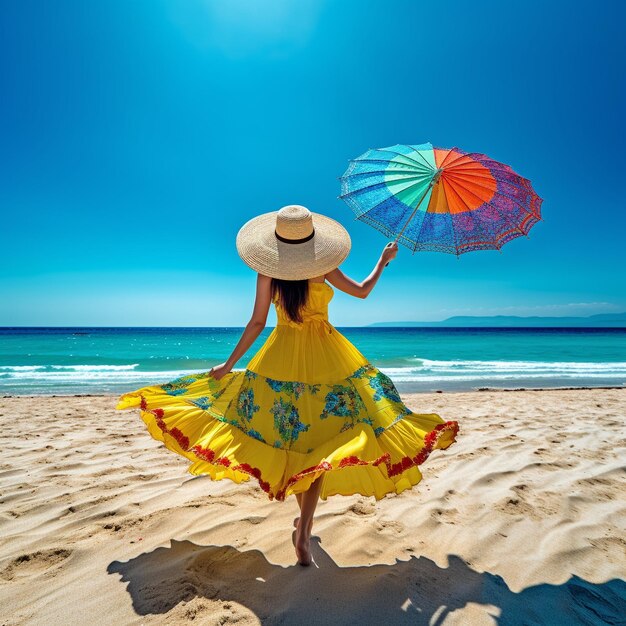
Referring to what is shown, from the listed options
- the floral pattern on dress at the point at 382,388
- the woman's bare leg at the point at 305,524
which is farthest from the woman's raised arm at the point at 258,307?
the woman's bare leg at the point at 305,524

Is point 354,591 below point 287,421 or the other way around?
below

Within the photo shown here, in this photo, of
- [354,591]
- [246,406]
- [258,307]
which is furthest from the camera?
[258,307]

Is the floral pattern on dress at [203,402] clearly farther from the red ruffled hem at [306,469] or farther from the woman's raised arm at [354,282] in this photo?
the woman's raised arm at [354,282]

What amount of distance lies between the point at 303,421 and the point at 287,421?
0.09 m

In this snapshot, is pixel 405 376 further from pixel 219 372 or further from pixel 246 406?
pixel 246 406

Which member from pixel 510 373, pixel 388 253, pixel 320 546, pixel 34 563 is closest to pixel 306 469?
pixel 320 546

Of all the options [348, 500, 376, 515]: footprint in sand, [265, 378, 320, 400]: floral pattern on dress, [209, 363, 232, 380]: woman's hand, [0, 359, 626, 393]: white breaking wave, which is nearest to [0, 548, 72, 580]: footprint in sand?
[209, 363, 232, 380]: woman's hand

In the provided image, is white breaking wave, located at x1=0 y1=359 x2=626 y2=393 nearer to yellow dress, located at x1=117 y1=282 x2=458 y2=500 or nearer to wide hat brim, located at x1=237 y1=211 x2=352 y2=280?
yellow dress, located at x1=117 y1=282 x2=458 y2=500

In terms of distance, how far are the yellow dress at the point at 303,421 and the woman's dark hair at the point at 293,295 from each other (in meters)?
0.04

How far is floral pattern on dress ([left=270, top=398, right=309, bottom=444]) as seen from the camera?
2.18m

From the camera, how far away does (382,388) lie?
2398mm

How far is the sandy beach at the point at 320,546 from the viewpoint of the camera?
1.98m

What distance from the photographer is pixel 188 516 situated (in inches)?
114

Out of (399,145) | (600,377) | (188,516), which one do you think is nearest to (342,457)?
(188,516)
